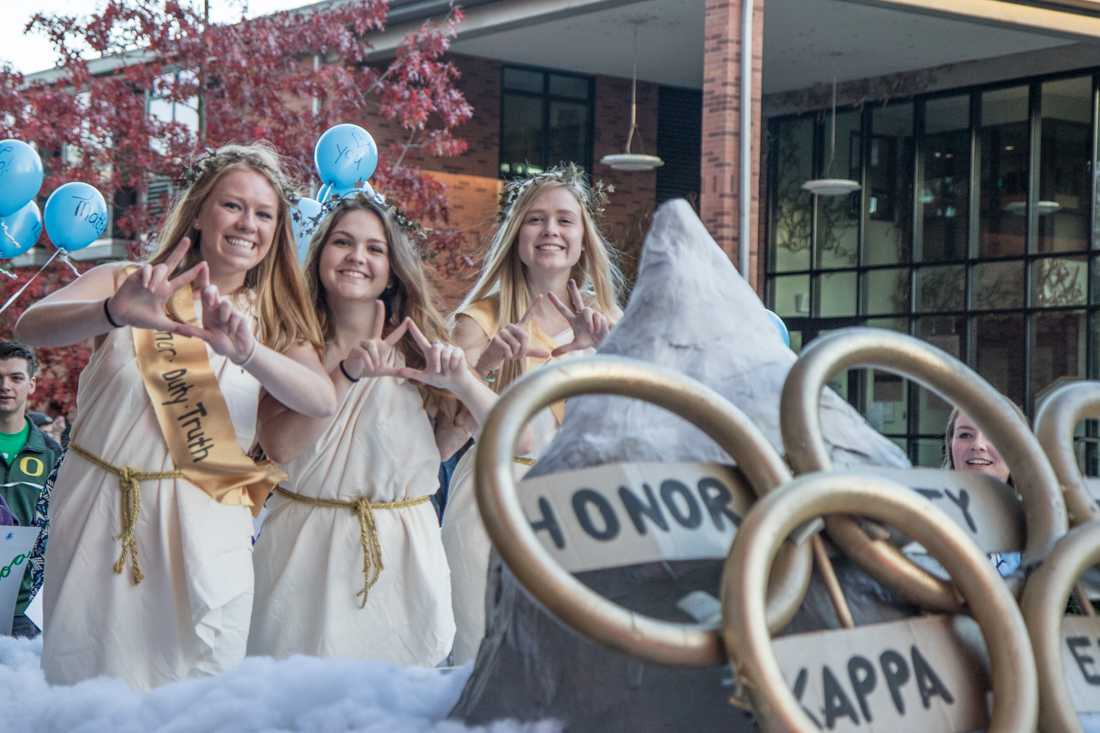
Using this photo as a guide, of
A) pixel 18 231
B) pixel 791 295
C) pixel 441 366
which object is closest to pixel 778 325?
pixel 441 366

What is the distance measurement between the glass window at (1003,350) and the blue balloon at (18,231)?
11.2 meters

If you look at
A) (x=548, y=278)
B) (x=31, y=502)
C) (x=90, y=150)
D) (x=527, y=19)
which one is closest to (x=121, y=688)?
(x=548, y=278)

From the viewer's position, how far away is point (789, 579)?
1208mm

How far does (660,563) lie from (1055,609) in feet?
1.17

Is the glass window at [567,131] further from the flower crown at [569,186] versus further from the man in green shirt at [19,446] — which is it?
the flower crown at [569,186]

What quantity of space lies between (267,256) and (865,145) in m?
14.9

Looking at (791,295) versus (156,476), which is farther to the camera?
(791,295)

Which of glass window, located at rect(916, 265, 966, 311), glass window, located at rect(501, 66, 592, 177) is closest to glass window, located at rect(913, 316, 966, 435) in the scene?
glass window, located at rect(916, 265, 966, 311)

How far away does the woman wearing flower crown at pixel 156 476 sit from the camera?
2781 millimetres

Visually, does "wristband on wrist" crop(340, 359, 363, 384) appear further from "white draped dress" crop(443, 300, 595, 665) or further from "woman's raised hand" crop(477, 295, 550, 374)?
"white draped dress" crop(443, 300, 595, 665)

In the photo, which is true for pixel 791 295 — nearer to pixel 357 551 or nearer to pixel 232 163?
pixel 357 551

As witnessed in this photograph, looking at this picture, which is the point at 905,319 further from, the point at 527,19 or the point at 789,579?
the point at 789,579

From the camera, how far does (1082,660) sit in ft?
4.52

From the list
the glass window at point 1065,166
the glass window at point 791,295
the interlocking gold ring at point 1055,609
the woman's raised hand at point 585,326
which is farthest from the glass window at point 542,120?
the interlocking gold ring at point 1055,609
